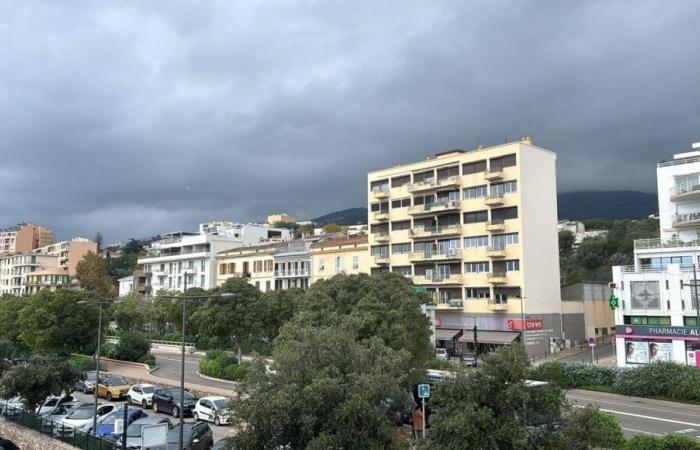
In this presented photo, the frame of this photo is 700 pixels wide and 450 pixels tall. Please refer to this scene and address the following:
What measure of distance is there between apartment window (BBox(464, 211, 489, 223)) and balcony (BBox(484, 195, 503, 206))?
1.42 m

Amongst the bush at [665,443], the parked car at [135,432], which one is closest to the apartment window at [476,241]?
the bush at [665,443]

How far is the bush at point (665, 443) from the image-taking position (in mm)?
19289

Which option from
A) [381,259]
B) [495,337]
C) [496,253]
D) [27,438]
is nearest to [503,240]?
[496,253]

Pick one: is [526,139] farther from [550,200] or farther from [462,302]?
[462,302]

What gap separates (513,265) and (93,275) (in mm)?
83594

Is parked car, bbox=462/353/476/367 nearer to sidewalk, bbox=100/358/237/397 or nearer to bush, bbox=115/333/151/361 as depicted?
sidewalk, bbox=100/358/237/397

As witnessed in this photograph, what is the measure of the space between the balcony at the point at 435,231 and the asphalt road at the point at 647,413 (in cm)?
2958

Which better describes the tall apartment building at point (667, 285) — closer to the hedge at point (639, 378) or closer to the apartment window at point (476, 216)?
the hedge at point (639, 378)

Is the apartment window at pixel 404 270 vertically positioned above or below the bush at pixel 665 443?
above

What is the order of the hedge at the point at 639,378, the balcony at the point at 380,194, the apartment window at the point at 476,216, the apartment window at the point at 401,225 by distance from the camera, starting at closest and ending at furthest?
the hedge at the point at 639,378 → the apartment window at the point at 476,216 → the apartment window at the point at 401,225 → the balcony at the point at 380,194

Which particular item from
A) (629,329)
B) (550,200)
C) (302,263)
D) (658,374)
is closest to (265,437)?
(658,374)

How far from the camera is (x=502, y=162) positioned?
6419cm

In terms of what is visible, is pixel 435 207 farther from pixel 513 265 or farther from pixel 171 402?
pixel 171 402

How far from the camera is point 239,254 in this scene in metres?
91.6
